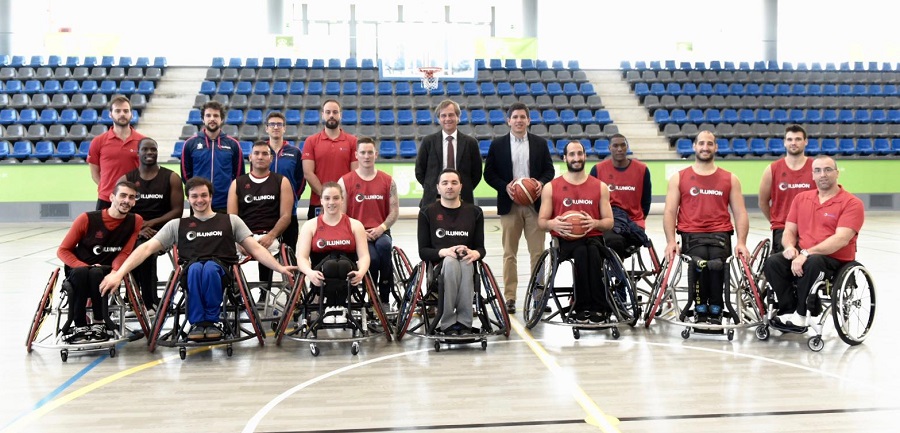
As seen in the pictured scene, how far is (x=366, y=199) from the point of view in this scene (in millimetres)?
4648

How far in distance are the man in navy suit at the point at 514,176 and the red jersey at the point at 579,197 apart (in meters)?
0.46

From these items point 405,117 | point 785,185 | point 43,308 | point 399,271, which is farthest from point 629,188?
point 405,117

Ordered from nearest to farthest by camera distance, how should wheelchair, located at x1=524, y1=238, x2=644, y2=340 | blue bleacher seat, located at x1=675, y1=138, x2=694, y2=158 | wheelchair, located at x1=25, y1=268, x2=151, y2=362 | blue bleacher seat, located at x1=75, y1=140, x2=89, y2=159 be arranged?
wheelchair, located at x1=25, y1=268, x2=151, y2=362
wheelchair, located at x1=524, y1=238, x2=644, y2=340
blue bleacher seat, located at x1=75, y1=140, x2=89, y2=159
blue bleacher seat, located at x1=675, y1=138, x2=694, y2=158

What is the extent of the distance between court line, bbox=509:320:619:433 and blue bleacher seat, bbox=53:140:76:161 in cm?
1092

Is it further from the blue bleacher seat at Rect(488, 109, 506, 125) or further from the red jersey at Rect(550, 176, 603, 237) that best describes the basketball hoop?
the red jersey at Rect(550, 176, 603, 237)

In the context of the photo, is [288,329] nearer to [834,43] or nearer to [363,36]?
[363,36]

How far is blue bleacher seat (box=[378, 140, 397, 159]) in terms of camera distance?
43.4 ft

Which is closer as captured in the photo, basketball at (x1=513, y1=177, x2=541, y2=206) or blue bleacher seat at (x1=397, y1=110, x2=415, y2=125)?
basketball at (x1=513, y1=177, x2=541, y2=206)

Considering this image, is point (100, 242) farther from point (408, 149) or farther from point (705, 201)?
point (408, 149)

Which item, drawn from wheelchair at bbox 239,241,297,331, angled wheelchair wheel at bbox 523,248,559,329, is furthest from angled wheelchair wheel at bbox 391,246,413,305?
angled wheelchair wheel at bbox 523,248,559,329

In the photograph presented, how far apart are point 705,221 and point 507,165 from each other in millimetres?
1372

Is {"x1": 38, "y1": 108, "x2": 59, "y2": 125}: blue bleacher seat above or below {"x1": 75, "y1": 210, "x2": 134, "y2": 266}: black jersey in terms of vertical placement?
above

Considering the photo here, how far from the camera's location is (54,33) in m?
16.7

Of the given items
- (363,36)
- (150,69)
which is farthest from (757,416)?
(363,36)
